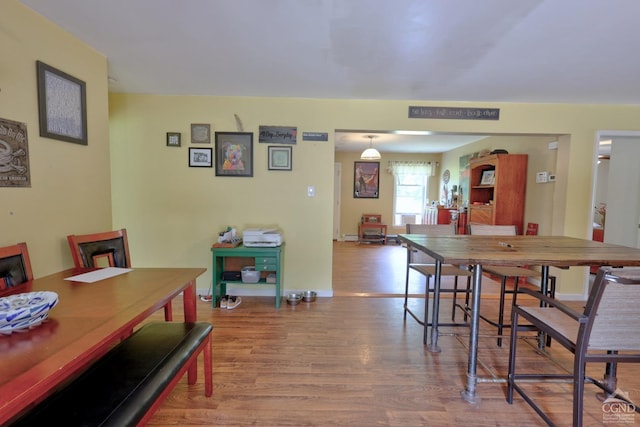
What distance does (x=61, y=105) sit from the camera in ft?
6.18

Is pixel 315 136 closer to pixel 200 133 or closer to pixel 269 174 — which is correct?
pixel 269 174

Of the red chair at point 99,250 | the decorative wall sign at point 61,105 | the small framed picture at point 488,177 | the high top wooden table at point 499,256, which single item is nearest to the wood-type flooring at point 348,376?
the high top wooden table at point 499,256

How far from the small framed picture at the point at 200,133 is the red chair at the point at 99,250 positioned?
4.86 ft

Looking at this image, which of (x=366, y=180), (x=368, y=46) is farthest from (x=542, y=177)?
(x=366, y=180)

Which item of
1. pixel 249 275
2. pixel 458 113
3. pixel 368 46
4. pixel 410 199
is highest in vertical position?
pixel 368 46

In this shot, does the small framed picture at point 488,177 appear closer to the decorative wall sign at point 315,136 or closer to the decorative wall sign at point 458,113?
the decorative wall sign at point 458,113

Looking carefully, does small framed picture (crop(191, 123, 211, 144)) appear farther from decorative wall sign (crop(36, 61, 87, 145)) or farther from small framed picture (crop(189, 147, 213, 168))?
decorative wall sign (crop(36, 61, 87, 145))

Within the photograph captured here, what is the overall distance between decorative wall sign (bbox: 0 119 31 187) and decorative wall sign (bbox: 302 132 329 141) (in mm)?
2190

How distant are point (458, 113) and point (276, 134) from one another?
200 centimetres

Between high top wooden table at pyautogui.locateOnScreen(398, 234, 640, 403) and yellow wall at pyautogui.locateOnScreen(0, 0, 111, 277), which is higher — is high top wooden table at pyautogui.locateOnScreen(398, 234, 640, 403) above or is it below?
below

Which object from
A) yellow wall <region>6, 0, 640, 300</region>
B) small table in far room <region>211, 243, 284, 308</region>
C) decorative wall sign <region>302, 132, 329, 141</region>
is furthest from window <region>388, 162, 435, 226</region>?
small table in far room <region>211, 243, 284, 308</region>

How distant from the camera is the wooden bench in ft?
2.97

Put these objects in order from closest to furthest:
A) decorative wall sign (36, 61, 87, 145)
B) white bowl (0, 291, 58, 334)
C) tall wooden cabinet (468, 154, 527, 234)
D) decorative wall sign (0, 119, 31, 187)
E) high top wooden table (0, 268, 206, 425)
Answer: high top wooden table (0, 268, 206, 425) < white bowl (0, 291, 58, 334) < decorative wall sign (0, 119, 31, 187) < decorative wall sign (36, 61, 87, 145) < tall wooden cabinet (468, 154, 527, 234)

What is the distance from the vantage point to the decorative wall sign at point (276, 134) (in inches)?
124
